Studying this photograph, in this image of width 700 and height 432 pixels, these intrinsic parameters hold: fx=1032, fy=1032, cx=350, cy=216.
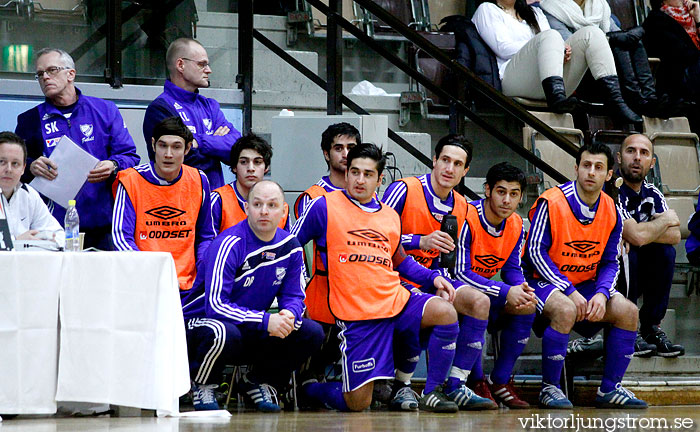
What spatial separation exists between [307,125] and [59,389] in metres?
2.35

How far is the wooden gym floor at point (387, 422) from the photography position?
403 cm

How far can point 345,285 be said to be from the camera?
5227 mm

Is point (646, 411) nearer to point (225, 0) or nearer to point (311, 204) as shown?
point (311, 204)

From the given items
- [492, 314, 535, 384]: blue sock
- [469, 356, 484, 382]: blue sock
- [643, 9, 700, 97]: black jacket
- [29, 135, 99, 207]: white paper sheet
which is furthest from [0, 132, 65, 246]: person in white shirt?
[643, 9, 700, 97]: black jacket

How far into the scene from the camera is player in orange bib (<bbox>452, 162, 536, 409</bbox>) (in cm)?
560

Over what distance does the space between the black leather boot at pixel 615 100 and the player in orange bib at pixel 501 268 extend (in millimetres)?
2221

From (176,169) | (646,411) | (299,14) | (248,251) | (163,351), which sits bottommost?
(646,411)

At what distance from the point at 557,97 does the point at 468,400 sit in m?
2.94

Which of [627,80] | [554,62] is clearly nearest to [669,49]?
[627,80]

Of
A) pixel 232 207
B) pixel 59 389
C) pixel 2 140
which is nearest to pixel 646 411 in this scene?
pixel 232 207

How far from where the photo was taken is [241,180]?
5531mm

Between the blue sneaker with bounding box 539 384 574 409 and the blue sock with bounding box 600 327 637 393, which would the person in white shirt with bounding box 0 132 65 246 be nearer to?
the blue sneaker with bounding box 539 384 574 409

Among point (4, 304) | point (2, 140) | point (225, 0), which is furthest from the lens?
point (225, 0)

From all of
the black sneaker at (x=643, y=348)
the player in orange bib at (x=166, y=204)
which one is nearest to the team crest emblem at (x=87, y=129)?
the player in orange bib at (x=166, y=204)
